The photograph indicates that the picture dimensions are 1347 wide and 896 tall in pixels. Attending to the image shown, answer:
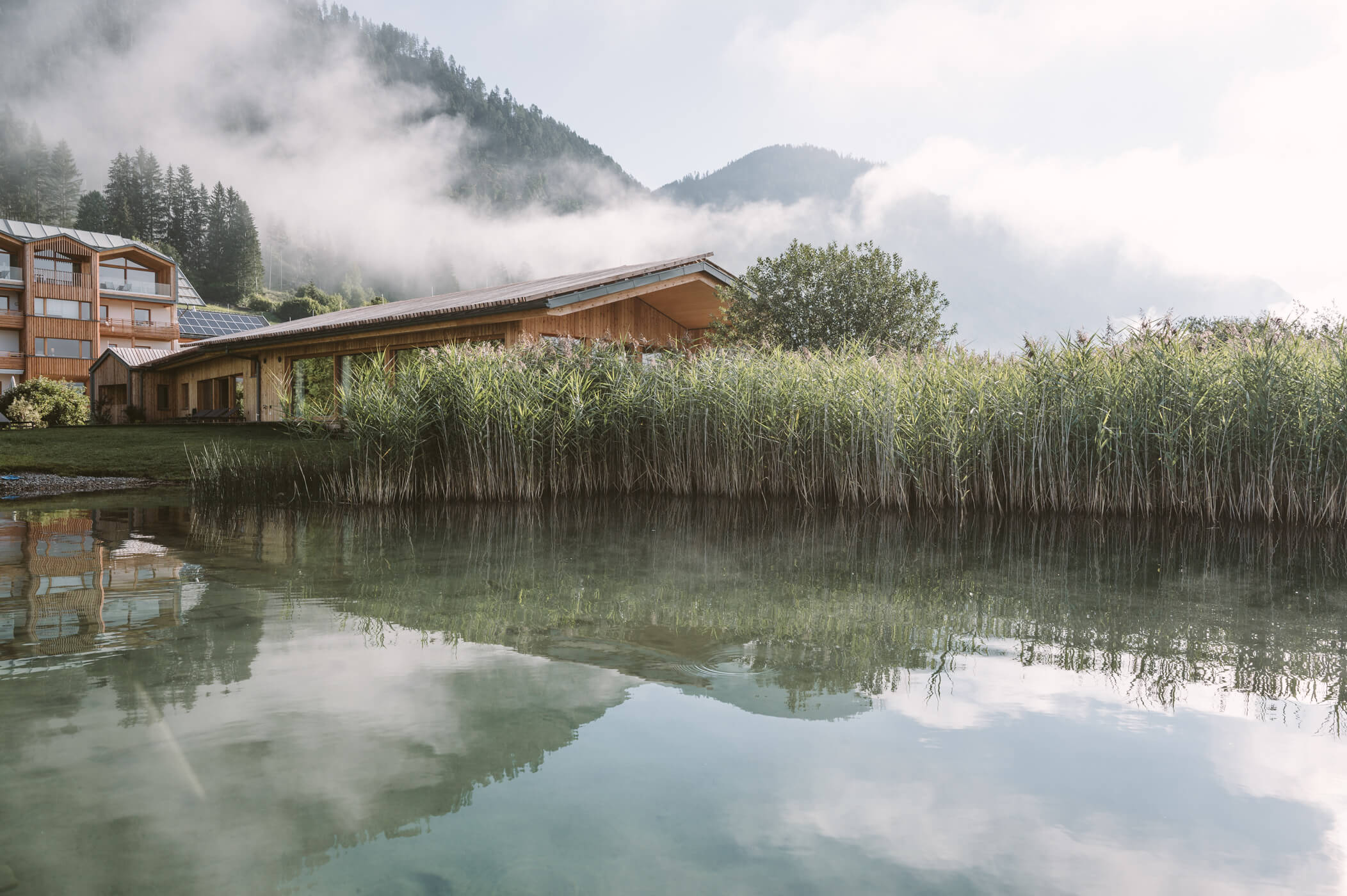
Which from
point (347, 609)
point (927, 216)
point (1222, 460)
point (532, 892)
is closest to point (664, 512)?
point (347, 609)

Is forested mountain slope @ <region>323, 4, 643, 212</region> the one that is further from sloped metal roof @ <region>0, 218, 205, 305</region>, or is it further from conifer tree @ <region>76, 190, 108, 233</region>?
sloped metal roof @ <region>0, 218, 205, 305</region>

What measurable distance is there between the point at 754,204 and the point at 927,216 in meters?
39.8

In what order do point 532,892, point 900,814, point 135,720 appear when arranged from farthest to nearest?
1. point 135,720
2. point 900,814
3. point 532,892

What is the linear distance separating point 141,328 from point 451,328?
2991 cm

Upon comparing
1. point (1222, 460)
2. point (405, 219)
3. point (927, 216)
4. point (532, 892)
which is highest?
point (927, 216)

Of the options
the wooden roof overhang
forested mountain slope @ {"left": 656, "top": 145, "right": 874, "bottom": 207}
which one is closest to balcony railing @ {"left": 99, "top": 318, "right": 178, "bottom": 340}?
A: the wooden roof overhang

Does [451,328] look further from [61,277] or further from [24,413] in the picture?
[61,277]

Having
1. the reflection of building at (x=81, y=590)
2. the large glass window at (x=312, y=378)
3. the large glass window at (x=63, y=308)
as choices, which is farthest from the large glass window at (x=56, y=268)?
the reflection of building at (x=81, y=590)

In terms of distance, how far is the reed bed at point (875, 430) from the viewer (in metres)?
6.64

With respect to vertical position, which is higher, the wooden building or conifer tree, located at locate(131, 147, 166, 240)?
conifer tree, located at locate(131, 147, 166, 240)

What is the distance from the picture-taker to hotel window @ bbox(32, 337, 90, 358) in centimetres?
3366

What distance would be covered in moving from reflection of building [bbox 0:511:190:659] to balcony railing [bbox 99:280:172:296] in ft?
118

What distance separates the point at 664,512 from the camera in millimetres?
7676

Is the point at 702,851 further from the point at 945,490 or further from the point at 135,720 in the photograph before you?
the point at 945,490
